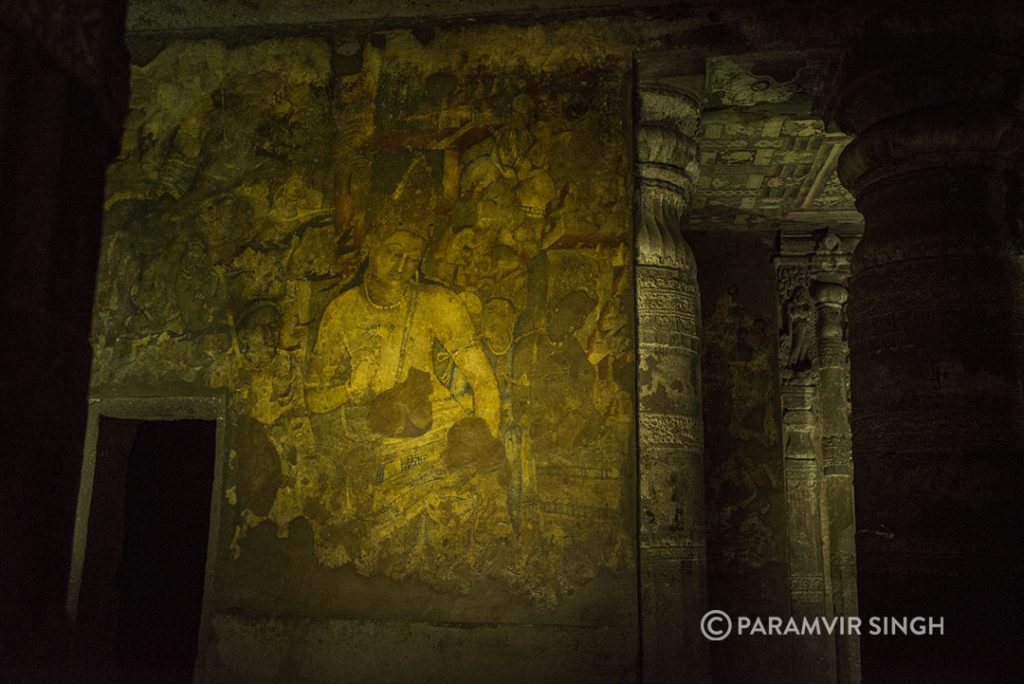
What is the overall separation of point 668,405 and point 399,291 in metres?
1.84

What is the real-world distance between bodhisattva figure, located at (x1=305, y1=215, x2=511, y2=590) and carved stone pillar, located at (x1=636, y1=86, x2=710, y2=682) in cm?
89

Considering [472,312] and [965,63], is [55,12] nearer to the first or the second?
[472,312]

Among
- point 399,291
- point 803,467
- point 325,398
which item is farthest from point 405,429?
point 803,467

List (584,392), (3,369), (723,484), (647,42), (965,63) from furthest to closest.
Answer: (723,484) < (647,42) < (584,392) < (965,63) < (3,369)

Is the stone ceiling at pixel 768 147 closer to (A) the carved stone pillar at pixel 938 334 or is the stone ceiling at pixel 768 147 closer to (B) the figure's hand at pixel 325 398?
(A) the carved stone pillar at pixel 938 334

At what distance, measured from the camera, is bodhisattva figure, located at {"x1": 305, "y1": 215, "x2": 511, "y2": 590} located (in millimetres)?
4871

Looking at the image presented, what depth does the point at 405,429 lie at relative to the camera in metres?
5.04

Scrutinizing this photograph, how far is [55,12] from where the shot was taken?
4.21 feet

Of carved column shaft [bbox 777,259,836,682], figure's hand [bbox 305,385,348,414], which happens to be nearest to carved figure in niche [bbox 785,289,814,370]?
carved column shaft [bbox 777,259,836,682]

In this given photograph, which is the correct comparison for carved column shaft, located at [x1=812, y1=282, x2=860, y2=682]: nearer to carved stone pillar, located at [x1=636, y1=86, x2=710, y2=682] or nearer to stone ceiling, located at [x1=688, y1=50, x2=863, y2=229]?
stone ceiling, located at [x1=688, y1=50, x2=863, y2=229]

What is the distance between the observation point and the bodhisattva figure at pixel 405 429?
4871mm

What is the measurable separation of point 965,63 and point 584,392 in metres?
2.83

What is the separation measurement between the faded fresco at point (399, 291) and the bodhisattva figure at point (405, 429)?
0.01 metres

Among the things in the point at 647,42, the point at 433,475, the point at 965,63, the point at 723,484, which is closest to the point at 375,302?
the point at 433,475
